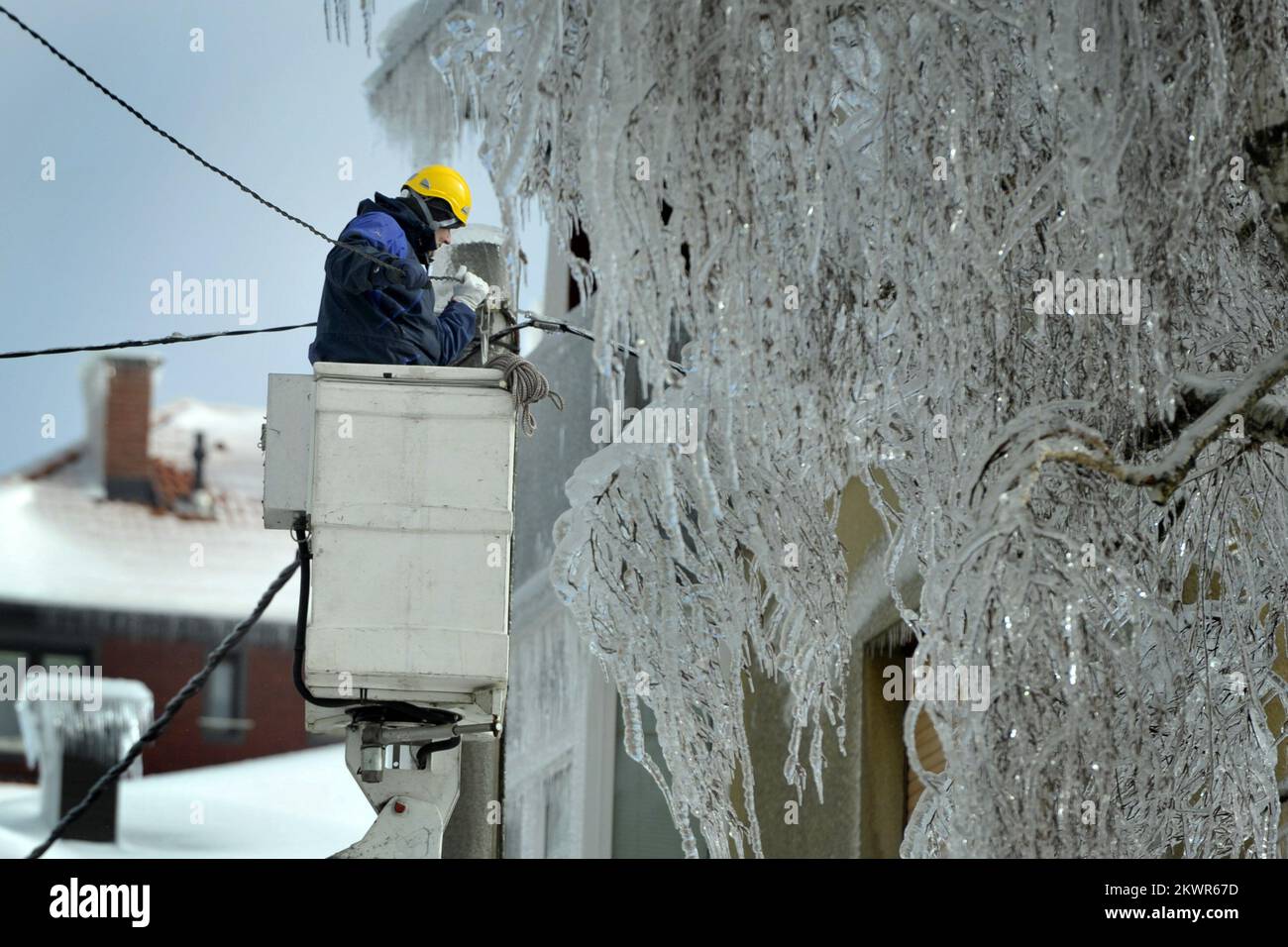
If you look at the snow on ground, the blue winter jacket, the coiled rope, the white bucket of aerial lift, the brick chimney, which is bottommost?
the snow on ground

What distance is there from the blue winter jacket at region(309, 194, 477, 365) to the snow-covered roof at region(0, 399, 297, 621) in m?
26.6

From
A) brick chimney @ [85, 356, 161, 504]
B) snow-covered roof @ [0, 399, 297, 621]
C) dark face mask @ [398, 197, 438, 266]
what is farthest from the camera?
brick chimney @ [85, 356, 161, 504]

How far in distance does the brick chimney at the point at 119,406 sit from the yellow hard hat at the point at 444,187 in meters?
27.9

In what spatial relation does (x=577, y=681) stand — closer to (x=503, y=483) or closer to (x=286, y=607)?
(x=503, y=483)

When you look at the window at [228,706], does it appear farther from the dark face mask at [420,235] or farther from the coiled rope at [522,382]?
the coiled rope at [522,382]

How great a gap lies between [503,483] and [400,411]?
342mm

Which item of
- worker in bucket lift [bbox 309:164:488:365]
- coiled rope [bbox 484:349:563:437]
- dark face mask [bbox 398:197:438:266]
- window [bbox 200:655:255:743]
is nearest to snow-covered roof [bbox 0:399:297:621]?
window [bbox 200:655:255:743]

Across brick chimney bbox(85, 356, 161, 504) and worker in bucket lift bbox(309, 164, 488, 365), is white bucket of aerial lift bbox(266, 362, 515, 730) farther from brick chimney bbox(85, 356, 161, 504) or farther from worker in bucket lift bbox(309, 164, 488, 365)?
brick chimney bbox(85, 356, 161, 504)

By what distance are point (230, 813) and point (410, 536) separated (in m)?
21.5

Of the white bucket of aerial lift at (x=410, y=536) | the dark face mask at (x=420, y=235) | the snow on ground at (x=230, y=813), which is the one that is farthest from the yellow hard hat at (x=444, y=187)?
the snow on ground at (x=230, y=813)

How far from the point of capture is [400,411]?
19.1ft

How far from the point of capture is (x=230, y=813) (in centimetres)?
2639

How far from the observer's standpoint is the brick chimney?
34625 millimetres

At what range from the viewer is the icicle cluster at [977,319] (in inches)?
206
